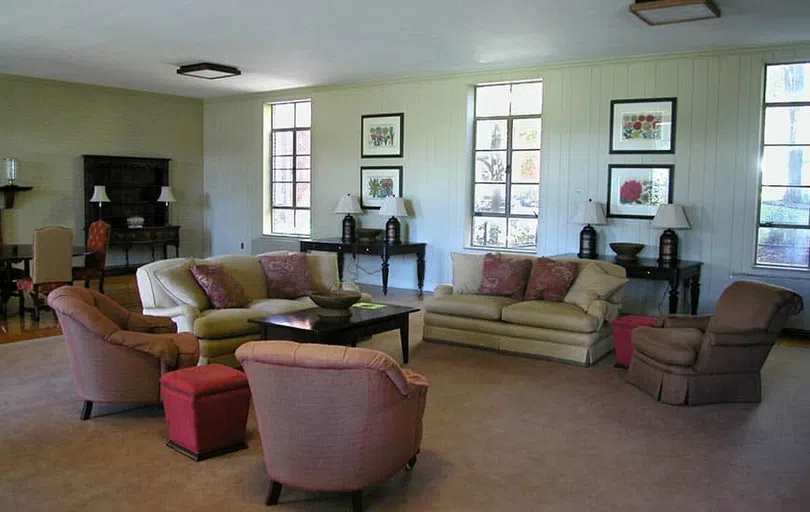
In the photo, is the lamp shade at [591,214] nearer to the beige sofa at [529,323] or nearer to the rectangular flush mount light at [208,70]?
the beige sofa at [529,323]

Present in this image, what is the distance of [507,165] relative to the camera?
876 centimetres

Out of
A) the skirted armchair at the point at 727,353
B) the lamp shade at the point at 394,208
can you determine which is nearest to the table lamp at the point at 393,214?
the lamp shade at the point at 394,208

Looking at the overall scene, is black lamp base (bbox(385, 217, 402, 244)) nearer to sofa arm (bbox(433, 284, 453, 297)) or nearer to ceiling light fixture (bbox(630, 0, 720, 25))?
sofa arm (bbox(433, 284, 453, 297))

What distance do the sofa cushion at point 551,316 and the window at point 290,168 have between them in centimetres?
530

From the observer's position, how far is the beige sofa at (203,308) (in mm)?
5191

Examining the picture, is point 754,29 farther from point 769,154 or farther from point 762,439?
point 762,439

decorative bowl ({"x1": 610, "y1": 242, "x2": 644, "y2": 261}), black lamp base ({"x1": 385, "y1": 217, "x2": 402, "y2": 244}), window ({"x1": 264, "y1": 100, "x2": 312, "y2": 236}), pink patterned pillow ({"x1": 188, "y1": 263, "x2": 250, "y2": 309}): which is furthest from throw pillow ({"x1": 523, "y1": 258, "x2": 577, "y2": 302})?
window ({"x1": 264, "y1": 100, "x2": 312, "y2": 236})

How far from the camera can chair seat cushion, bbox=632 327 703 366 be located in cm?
473

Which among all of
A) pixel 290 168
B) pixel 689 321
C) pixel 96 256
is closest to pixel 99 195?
pixel 96 256

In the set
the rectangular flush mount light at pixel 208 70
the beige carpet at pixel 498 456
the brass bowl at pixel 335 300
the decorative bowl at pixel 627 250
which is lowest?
the beige carpet at pixel 498 456

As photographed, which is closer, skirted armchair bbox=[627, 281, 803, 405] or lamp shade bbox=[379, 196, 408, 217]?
skirted armchair bbox=[627, 281, 803, 405]

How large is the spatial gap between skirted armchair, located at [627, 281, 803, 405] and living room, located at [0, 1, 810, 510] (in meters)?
0.14

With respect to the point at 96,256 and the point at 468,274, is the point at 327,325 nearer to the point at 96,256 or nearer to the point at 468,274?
the point at 468,274

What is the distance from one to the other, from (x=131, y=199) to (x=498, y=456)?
28.4 ft
